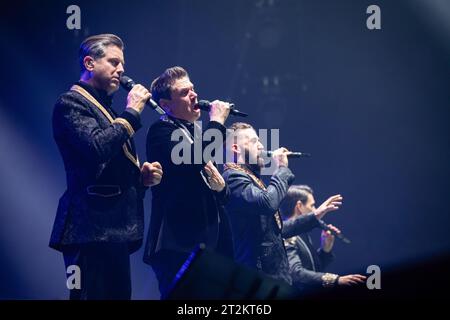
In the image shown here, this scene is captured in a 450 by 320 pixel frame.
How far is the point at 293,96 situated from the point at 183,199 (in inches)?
136

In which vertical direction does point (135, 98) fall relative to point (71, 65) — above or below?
below

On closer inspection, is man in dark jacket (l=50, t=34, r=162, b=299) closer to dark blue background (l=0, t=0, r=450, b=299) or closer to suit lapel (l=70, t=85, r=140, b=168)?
suit lapel (l=70, t=85, r=140, b=168)

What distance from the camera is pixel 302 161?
6465 millimetres

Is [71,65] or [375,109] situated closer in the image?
[71,65]

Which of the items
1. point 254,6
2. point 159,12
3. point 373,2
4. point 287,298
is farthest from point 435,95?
point 287,298

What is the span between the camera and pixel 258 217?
3.52m

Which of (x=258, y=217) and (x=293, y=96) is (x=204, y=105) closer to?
(x=258, y=217)

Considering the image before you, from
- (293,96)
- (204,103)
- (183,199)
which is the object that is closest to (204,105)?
(204,103)

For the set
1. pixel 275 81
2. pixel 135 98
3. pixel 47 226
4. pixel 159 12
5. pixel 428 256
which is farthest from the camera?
pixel 428 256

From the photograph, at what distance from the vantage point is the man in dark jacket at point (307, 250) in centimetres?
406

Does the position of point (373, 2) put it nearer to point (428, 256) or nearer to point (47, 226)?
point (428, 256)

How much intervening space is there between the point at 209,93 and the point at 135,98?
3.15 m

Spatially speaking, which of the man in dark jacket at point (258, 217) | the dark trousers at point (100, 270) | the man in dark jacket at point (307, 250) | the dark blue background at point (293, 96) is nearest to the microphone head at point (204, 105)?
the man in dark jacket at point (258, 217)

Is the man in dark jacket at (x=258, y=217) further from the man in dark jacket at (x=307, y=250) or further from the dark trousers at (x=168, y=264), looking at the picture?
the dark trousers at (x=168, y=264)
